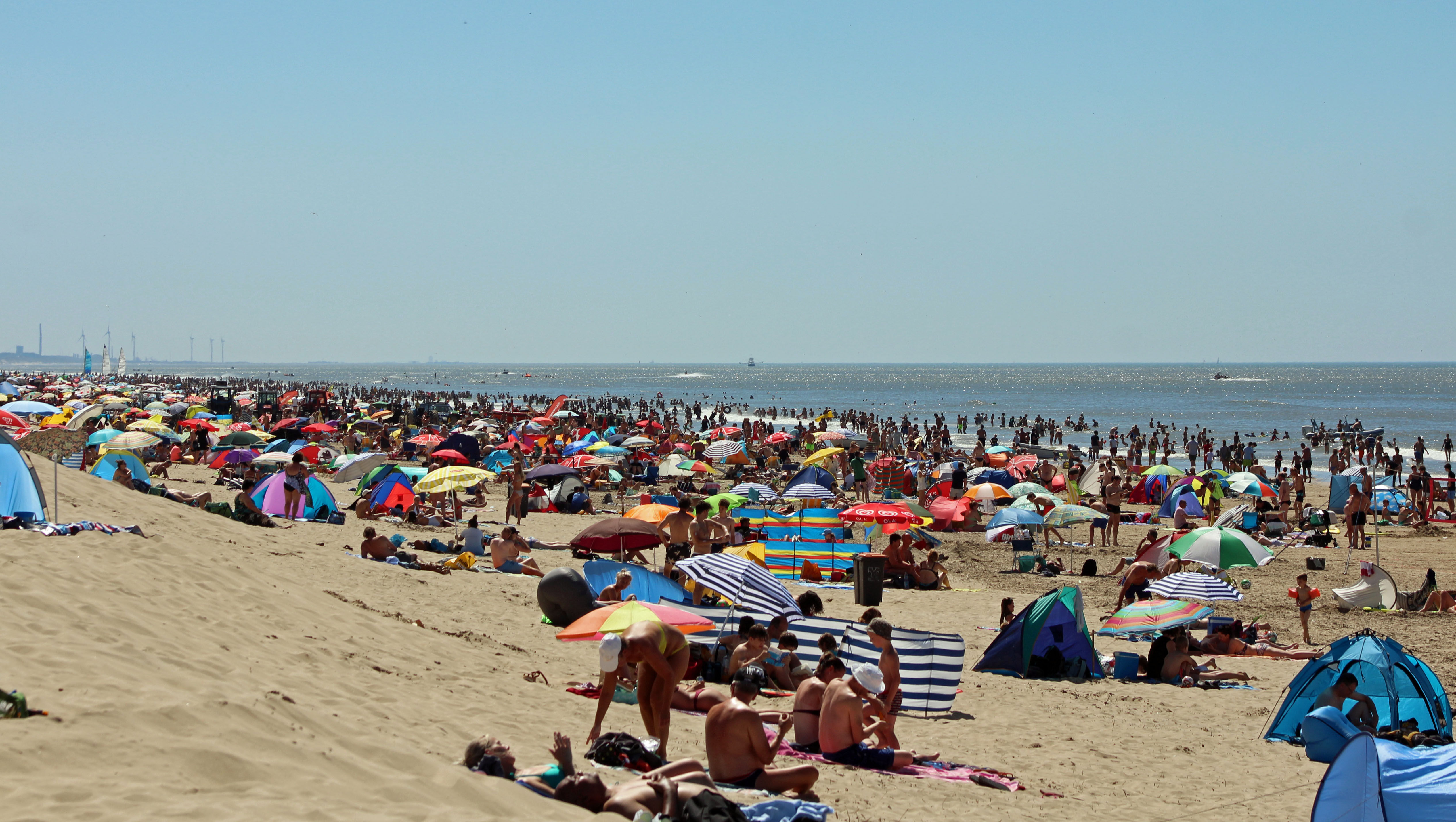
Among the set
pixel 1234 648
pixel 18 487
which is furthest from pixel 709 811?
pixel 1234 648

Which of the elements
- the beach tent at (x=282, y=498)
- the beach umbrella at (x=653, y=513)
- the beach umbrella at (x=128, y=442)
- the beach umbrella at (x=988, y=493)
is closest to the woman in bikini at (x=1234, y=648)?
the beach umbrella at (x=653, y=513)

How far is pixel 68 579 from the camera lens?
7.21 metres

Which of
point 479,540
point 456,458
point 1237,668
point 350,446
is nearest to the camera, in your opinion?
point 1237,668

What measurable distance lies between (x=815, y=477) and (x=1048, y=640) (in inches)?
505

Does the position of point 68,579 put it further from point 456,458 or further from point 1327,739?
point 456,458

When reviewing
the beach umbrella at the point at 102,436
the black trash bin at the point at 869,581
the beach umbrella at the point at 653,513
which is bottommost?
the black trash bin at the point at 869,581

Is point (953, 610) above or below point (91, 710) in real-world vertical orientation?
below

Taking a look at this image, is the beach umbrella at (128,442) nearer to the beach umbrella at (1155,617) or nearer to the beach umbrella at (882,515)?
the beach umbrella at (882,515)

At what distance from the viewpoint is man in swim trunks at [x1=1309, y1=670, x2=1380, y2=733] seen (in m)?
7.54

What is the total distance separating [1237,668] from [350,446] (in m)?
25.1

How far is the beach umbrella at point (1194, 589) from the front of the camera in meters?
10.7

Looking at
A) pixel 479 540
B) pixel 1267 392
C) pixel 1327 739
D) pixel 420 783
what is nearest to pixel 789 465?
pixel 479 540

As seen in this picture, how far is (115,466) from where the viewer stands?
17875mm

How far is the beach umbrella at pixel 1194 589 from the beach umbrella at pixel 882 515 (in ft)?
15.8
